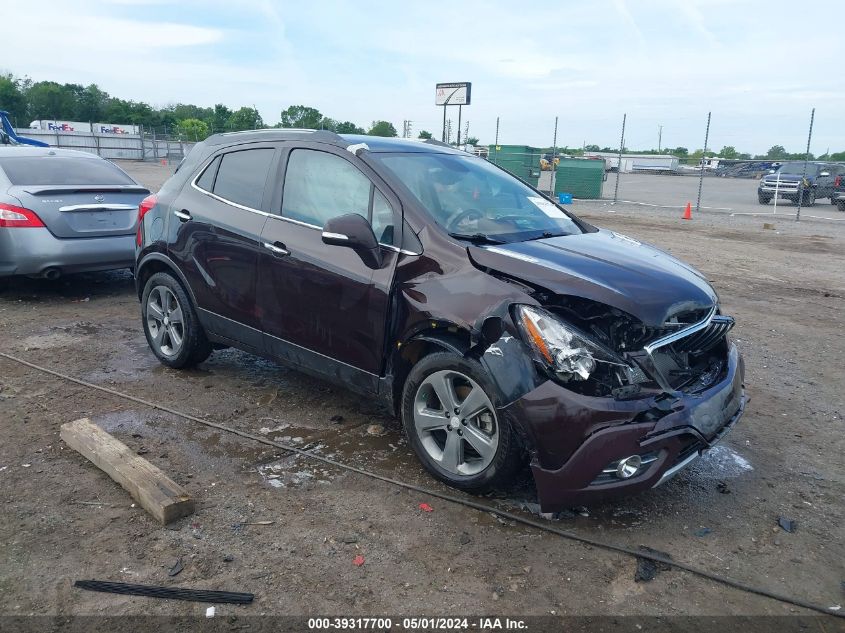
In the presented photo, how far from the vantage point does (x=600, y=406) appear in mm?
3121

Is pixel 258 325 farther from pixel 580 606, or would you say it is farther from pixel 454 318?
pixel 580 606

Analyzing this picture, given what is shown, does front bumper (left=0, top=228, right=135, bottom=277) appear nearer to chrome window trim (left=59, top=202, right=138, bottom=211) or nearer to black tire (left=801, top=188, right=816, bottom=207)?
chrome window trim (left=59, top=202, right=138, bottom=211)

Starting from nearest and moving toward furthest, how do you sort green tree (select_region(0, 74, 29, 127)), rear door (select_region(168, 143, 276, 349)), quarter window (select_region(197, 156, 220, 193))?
rear door (select_region(168, 143, 276, 349)) < quarter window (select_region(197, 156, 220, 193)) < green tree (select_region(0, 74, 29, 127))

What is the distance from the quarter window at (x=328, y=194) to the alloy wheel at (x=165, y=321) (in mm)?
1460

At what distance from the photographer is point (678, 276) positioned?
376 centimetres

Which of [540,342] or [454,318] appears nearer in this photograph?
[540,342]

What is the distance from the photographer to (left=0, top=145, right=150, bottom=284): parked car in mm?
7184

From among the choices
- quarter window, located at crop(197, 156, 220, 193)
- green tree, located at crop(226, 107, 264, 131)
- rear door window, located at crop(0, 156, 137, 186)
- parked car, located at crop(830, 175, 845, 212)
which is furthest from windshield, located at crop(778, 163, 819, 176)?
green tree, located at crop(226, 107, 264, 131)

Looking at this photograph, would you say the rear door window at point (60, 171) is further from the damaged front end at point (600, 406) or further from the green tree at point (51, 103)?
the green tree at point (51, 103)

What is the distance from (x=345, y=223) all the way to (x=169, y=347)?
2.46 meters

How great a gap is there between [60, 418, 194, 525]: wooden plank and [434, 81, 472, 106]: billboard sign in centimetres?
2142

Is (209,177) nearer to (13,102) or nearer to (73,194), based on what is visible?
(73,194)

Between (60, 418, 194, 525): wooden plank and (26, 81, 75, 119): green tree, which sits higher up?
(26, 81, 75, 119): green tree

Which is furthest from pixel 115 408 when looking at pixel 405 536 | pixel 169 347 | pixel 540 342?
pixel 540 342
